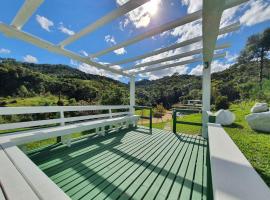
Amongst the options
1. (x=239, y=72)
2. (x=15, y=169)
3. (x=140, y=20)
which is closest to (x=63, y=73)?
(x=140, y=20)

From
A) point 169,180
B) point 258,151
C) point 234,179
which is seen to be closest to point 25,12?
point 234,179

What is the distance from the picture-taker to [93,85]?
530 inches

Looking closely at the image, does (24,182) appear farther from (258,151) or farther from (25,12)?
(258,151)

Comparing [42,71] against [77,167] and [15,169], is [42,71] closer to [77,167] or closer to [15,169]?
[77,167]

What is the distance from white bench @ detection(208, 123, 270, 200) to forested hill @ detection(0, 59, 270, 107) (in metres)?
6.35

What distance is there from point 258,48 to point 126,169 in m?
23.0

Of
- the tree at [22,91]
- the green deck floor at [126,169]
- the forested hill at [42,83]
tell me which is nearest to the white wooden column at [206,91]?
the green deck floor at [126,169]

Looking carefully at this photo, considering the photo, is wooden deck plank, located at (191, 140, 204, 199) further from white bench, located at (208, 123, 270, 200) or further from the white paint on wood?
the white paint on wood

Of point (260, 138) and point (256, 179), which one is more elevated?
point (256, 179)

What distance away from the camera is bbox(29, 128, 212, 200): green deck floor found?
5.42 feet

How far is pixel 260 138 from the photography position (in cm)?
438

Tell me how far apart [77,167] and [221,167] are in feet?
6.59

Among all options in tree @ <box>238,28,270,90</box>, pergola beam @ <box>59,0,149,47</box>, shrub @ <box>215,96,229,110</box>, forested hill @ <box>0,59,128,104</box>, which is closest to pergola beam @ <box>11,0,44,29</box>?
pergola beam @ <box>59,0,149,47</box>

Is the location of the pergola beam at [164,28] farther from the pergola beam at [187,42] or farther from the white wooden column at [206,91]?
the white wooden column at [206,91]
